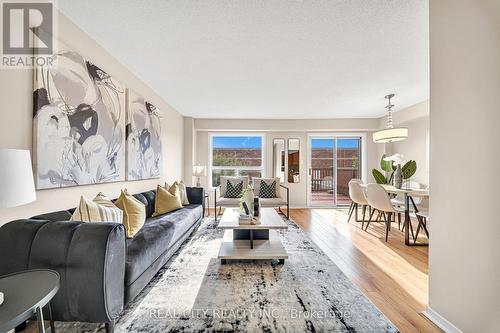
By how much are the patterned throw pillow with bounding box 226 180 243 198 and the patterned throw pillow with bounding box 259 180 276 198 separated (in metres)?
0.48

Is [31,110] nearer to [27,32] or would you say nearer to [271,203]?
[27,32]

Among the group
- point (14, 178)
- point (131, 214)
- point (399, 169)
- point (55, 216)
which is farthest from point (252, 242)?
point (399, 169)

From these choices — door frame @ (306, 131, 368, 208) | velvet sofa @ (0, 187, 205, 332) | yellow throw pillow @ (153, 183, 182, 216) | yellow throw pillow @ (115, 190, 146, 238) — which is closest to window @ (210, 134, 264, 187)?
door frame @ (306, 131, 368, 208)

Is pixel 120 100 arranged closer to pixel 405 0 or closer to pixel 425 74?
pixel 405 0

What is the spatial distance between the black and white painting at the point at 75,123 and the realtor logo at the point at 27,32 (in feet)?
0.30

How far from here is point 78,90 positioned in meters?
2.09

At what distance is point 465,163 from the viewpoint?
1.43 meters

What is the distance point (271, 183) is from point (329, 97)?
221 cm

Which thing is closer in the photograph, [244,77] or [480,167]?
[480,167]

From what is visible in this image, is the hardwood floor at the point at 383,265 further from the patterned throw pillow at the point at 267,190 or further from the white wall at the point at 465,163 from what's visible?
the patterned throw pillow at the point at 267,190

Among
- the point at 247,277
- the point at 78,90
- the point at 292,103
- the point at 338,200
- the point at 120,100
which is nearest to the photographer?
the point at 78,90

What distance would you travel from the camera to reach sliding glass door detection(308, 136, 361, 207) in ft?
20.6

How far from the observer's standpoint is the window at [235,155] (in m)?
6.23

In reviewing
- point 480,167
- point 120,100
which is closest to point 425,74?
point 480,167
